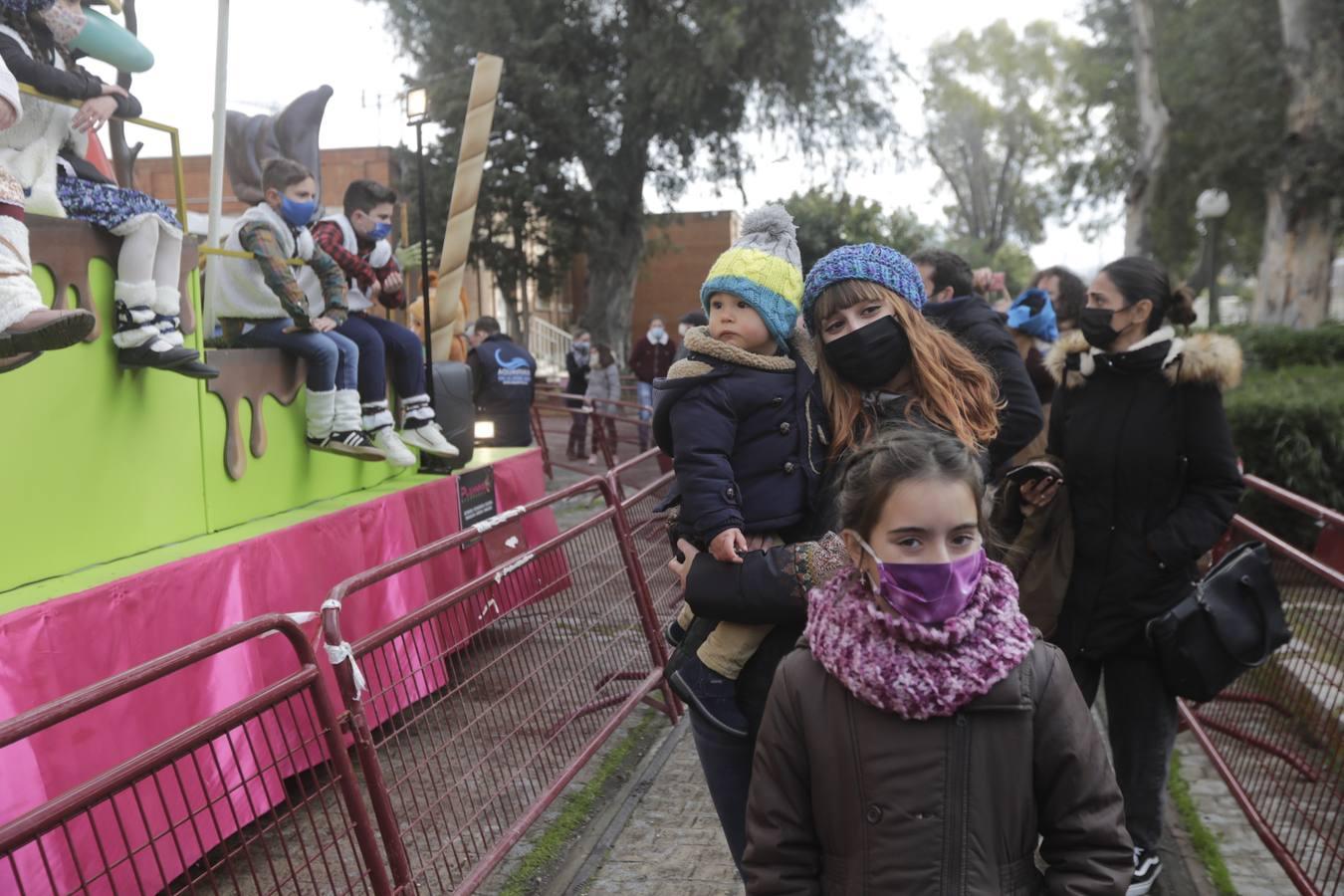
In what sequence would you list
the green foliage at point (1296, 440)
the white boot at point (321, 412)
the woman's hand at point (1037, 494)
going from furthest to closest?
the green foliage at point (1296, 440) < the white boot at point (321, 412) < the woman's hand at point (1037, 494)

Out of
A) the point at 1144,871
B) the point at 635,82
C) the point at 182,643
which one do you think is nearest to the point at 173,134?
the point at 182,643

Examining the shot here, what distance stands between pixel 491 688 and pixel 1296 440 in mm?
6557

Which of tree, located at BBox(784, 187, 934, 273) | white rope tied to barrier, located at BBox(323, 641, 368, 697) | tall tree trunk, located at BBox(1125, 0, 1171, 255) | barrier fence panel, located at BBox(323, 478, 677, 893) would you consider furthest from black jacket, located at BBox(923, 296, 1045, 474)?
tree, located at BBox(784, 187, 934, 273)

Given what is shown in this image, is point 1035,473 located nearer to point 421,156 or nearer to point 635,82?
point 421,156

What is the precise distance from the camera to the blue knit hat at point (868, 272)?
2275 mm

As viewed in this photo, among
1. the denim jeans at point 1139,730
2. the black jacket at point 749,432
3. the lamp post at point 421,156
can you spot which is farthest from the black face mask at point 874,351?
the lamp post at point 421,156

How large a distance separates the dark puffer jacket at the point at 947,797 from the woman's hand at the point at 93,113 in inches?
144

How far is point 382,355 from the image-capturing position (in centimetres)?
610

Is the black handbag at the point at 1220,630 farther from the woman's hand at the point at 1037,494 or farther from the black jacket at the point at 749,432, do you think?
the black jacket at the point at 749,432

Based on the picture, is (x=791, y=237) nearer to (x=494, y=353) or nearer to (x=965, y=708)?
(x=965, y=708)

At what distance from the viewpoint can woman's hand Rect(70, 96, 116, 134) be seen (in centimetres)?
405

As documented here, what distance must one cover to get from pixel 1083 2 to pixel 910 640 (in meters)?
Answer: 29.2

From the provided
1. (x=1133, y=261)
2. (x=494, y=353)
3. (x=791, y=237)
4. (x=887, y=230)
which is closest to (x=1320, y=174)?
(x=494, y=353)

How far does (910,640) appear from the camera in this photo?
69.3 inches
